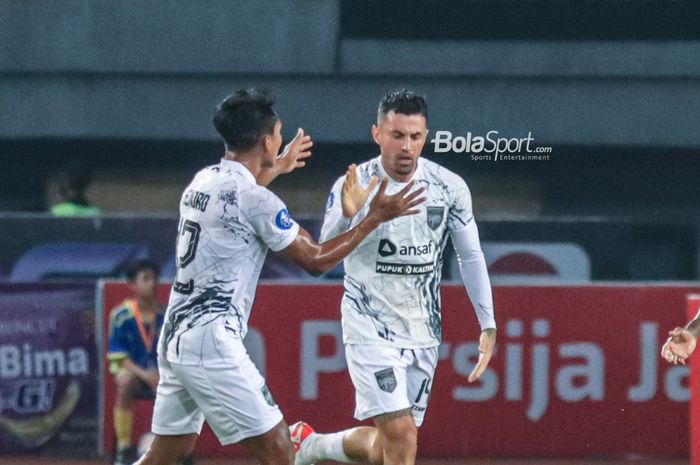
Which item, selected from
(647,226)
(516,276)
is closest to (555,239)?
(516,276)

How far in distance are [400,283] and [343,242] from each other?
961mm

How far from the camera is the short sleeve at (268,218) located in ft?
22.0

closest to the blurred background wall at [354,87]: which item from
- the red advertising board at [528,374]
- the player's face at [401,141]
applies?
the red advertising board at [528,374]

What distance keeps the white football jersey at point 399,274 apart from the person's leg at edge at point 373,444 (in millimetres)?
379

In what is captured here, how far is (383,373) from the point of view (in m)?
7.64

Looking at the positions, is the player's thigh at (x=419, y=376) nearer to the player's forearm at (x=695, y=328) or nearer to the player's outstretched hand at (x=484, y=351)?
the player's outstretched hand at (x=484, y=351)

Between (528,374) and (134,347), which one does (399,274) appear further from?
(528,374)

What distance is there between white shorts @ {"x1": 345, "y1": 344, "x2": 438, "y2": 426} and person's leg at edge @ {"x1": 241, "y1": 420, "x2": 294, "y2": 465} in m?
0.96

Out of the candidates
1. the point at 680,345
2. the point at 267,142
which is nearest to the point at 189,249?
the point at 267,142

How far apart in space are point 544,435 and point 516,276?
1.36 m

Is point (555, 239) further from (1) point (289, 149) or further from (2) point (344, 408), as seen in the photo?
(1) point (289, 149)

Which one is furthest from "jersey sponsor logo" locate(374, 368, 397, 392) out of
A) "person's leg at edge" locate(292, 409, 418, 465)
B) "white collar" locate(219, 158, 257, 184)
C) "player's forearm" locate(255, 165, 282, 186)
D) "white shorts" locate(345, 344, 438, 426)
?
"white collar" locate(219, 158, 257, 184)

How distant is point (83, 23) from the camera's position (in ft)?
60.1

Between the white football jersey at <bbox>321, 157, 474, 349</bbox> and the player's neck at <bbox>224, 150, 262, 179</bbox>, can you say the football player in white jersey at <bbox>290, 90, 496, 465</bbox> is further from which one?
the player's neck at <bbox>224, 150, 262, 179</bbox>
